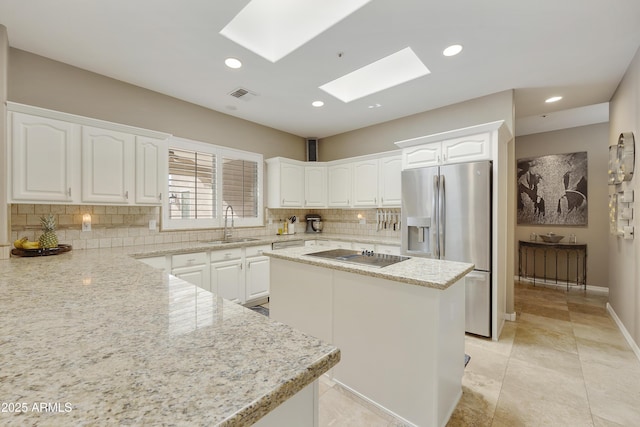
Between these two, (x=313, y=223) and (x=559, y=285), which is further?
(x=313, y=223)

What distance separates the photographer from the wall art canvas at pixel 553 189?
465 centimetres

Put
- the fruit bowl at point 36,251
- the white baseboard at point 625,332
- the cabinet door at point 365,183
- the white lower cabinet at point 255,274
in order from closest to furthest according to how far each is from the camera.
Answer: the fruit bowl at point 36,251 < the white baseboard at point 625,332 < the white lower cabinet at point 255,274 < the cabinet door at point 365,183

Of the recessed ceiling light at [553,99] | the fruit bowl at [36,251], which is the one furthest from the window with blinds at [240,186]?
the recessed ceiling light at [553,99]

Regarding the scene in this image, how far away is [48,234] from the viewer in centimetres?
238

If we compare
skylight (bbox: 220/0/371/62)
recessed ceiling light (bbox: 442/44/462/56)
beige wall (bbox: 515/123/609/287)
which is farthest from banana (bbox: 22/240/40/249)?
beige wall (bbox: 515/123/609/287)

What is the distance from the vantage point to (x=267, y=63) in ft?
8.66

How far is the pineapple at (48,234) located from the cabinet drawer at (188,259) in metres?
0.97

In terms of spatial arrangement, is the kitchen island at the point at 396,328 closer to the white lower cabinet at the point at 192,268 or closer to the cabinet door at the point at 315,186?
the white lower cabinet at the point at 192,268

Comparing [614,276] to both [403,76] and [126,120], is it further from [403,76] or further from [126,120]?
[126,120]

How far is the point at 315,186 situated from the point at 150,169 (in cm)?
259

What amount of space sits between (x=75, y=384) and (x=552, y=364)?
326 cm

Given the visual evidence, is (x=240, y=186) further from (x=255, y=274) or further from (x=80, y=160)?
(x=80, y=160)

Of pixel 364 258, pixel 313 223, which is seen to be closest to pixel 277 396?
pixel 364 258

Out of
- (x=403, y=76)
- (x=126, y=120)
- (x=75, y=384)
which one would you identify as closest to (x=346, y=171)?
(x=403, y=76)
